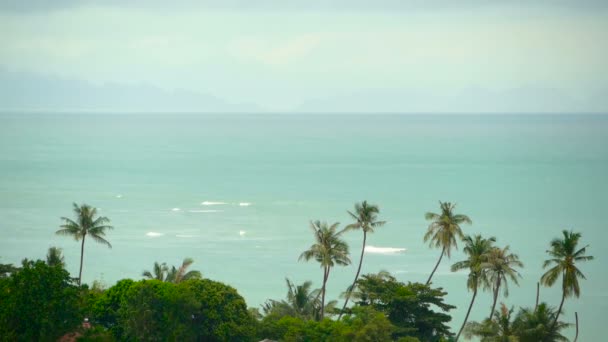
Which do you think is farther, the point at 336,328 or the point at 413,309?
the point at 413,309

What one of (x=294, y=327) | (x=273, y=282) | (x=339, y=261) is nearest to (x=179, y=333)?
(x=294, y=327)

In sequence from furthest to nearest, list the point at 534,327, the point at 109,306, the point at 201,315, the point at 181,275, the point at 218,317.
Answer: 1. the point at 181,275
2. the point at 109,306
3. the point at 201,315
4. the point at 218,317
5. the point at 534,327

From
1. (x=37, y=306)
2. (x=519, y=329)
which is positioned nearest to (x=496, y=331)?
(x=519, y=329)

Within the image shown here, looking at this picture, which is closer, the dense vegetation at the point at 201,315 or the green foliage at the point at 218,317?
the dense vegetation at the point at 201,315

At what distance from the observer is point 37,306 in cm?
4356

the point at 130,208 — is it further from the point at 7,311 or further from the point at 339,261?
the point at 7,311

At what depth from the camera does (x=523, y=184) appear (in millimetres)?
192500

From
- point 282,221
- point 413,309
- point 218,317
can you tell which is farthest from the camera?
point 282,221

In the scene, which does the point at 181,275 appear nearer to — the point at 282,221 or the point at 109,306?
the point at 109,306

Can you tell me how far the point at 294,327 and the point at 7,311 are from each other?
46.7 ft

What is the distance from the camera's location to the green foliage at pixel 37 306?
43250mm

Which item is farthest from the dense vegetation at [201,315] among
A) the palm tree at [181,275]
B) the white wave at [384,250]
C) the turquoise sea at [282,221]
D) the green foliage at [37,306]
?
the white wave at [384,250]

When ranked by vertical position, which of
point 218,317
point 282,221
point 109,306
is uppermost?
point 282,221

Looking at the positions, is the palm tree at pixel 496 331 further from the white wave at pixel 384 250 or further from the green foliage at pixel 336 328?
the white wave at pixel 384 250
